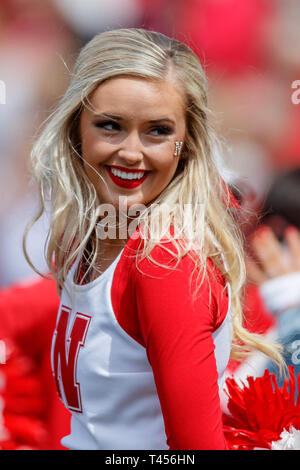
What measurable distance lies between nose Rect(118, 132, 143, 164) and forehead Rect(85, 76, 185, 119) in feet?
0.16

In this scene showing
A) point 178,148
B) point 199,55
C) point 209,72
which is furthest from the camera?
point 199,55

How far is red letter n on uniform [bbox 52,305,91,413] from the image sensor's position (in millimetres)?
1273

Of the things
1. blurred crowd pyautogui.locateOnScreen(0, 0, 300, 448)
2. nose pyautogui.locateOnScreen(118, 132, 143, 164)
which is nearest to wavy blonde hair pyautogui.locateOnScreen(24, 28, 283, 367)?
nose pyautogui.locateOnScreen(118, 132, 143, 164)

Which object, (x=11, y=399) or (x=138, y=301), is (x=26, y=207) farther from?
(x=138, y=301)

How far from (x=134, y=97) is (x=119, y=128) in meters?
0.07

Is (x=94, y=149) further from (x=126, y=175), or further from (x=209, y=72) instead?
(x=209, y=72)

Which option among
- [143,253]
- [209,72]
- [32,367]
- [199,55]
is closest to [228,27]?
[199,55]

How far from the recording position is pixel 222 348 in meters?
1.26

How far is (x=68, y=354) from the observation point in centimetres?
131

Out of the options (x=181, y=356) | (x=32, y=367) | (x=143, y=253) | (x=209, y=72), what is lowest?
(x=181, y=356)

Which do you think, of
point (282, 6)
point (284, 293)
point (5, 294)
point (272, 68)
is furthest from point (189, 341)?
point (282, 6)

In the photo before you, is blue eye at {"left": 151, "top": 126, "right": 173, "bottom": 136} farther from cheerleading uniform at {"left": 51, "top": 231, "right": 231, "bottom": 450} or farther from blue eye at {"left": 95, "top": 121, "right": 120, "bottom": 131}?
cheerleading uniform at {"left": 51, "top": 231, "right": 231, "bottom": 450}

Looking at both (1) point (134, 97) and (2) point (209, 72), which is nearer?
A: (1) point (134, 97)

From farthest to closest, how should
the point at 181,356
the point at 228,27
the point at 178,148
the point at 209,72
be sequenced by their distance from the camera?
the point at 228,27
the point at 209,72
the point at 178,148
the point at 181,356
